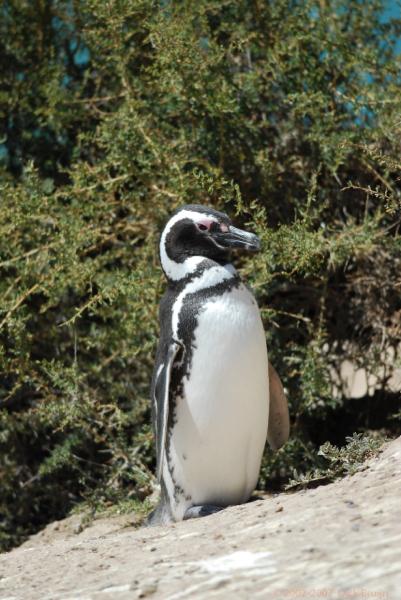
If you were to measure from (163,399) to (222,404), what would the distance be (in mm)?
192

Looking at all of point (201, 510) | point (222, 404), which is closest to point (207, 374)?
point (222, 404)

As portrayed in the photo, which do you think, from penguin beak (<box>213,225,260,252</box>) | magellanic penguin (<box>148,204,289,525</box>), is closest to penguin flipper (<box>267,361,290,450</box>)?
magellanic penguin (<box>148,204,289,525</box>)

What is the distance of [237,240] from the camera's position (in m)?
3.17

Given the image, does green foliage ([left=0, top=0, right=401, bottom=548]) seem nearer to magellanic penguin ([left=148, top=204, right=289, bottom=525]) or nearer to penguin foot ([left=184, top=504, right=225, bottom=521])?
magellanic penguin ([left=148, top=204, right=289, bottom=525])

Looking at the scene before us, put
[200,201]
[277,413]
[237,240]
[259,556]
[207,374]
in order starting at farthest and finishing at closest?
1. [200,201]
2. [277,413]
3. [237,240]
4. [207,374]
5. [259,556]

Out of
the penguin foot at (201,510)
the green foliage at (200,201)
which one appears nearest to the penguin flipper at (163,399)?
the penguin foot at (201,510)

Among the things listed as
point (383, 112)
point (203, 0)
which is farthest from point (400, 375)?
point (203, 0)

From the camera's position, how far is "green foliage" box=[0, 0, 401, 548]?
402cm

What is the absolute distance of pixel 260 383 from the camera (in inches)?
123

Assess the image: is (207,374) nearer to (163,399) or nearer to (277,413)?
(163,399)

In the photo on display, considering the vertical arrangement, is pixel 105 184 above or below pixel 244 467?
above

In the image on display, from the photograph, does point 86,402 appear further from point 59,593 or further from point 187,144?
point 59,593

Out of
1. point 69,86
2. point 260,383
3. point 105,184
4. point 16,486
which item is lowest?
point 16,486

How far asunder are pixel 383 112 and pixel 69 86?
1.89m
